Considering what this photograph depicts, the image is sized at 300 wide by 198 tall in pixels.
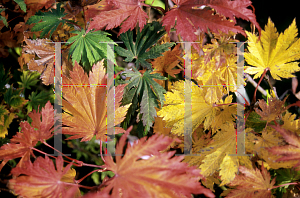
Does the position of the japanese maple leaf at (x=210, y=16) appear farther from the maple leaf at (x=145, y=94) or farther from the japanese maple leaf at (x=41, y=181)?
the japanese maple leaf at (x=41, y=181)

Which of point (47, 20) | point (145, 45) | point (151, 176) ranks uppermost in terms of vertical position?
point (47, 20)

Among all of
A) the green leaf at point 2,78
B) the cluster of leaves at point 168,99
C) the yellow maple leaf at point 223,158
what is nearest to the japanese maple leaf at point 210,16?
the cluster of leaves at point 168,99

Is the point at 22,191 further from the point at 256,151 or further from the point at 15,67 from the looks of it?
the point at 15,67

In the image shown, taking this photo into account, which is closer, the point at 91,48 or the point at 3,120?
the point at 91,48

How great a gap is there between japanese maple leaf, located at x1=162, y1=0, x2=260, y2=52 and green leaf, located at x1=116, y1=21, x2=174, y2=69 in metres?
0.13

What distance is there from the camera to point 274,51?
0.71m

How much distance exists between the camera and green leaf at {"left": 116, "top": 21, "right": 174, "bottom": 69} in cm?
71

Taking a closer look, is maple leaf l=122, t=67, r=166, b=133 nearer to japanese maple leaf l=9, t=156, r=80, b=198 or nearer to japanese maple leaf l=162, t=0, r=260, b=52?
japanese maple leaf l=162, t=0, r=260, b=52

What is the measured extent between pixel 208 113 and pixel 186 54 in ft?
0.82

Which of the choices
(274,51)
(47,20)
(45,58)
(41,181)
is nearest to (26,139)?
(41,181)

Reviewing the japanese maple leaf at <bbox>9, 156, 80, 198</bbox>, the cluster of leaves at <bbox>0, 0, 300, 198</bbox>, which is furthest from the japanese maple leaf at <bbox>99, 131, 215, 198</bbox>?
the japanese maple leaf at <bbox>9, 156, 80, 198</bbox>

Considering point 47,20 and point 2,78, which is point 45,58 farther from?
point 2,78

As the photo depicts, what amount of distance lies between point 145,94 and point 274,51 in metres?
0.50

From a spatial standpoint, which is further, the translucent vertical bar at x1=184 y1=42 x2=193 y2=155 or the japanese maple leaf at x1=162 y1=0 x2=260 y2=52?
the translucent vertical bar at x1=184 y1=42 x2=193 y2=155
